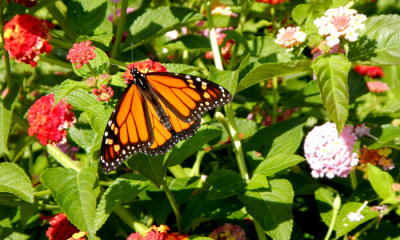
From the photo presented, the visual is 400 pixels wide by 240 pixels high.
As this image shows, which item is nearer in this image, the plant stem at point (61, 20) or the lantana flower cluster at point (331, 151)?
the lantana flower cluster at point (331, 151)

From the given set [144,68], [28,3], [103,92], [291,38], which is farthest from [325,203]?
[28,3]

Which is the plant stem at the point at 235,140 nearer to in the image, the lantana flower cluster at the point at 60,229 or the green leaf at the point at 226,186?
the green leaf at the point at 226,186

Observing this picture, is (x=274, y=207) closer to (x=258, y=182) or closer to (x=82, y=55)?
(x=258, y=182)

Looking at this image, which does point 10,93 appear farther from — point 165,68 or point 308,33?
point 308,33

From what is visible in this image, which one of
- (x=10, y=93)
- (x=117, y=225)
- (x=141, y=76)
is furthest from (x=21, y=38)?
(x=117, y=225)

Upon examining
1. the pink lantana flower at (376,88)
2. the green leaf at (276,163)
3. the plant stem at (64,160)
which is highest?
the plant stem at (64,160)

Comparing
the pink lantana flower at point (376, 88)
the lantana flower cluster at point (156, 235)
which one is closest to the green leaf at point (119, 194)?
the lantana flower cluster at point (156, 235)

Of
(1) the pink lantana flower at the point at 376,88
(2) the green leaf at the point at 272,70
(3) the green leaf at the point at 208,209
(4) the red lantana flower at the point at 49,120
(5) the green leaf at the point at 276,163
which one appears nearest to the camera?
(2) the green leaf at the point at 272,70

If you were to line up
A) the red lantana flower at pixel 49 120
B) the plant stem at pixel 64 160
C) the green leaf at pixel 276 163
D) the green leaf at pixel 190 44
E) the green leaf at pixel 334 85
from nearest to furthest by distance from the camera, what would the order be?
the green leaf at pixel 334 85, the green leaf at pixel 276 163, the red lantana flower at pixel 49 120, the plant stem at pixel 64 160, the green leaf at pixel 190 44
